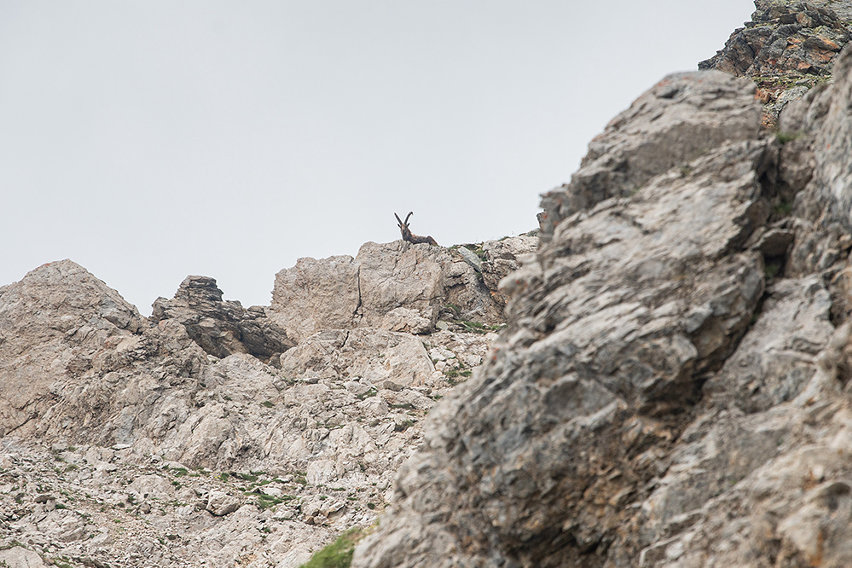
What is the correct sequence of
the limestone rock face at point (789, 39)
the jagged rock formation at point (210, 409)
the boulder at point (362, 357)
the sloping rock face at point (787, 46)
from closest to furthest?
the jagged rock formation at point (210, 409) < the sloping rock face at point (787, 46) < the limestone rock face at point (789, 39) < the boulder at point (362, 357)

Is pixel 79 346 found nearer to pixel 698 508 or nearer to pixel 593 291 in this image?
pixel 593 291

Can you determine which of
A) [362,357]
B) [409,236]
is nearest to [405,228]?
[409,236]

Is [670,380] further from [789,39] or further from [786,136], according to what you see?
[789,39]

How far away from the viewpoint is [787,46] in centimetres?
4019

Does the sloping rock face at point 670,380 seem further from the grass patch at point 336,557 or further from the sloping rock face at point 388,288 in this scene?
the sloping rock face at point 388,288

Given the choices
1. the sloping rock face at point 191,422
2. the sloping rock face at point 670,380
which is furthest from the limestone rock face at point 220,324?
the sloping rock face at point 670,380

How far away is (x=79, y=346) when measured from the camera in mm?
43594

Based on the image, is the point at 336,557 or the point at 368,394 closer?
the point at 336,557

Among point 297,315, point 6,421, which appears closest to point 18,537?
point 6,421

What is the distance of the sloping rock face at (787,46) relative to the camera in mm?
35438

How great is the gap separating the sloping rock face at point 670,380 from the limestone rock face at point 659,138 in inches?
4.5

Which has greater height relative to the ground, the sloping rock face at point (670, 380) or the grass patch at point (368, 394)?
the grass patch at point (368, 394)

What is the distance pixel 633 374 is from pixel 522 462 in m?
3.01

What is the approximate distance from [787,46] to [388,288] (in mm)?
31786
